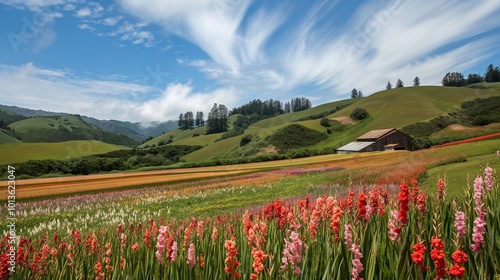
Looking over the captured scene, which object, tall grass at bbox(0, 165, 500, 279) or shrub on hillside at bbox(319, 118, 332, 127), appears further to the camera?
shrub on hillside at bbox(319, 118, 332, 127)

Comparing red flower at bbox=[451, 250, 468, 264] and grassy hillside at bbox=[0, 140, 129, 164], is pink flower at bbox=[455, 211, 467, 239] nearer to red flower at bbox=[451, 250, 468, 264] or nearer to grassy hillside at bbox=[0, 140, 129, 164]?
red flower at bbox=[451, 250, 468, 264]

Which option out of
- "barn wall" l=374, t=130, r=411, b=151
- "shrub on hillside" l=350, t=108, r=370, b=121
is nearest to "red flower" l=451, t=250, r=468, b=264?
"barn wall" l=374, t=130, r=411, b=151

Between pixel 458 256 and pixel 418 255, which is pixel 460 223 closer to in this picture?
pixel 458 256

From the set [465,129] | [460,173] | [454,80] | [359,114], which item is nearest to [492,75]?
[454,80]

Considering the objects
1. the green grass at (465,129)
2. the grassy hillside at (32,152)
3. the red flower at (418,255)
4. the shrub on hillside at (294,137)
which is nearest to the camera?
the red flower at (418,255)

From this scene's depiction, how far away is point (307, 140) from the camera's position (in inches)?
4648

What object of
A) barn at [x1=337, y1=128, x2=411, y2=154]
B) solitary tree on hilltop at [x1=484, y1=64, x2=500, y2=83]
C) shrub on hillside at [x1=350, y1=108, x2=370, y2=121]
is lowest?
barn at [x1=337, y1=128, x2=411, y2=154]

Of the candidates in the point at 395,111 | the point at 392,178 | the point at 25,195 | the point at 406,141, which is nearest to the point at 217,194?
the point at 392,178

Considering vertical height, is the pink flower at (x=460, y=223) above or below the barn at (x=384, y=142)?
below

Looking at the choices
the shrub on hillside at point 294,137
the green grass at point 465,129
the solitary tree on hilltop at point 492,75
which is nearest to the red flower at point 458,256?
the green grass at point 465,129

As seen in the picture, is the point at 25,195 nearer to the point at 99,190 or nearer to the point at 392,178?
the point at 99,190

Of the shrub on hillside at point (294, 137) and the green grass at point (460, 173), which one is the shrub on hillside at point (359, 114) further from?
the green grass at point (460, 173)

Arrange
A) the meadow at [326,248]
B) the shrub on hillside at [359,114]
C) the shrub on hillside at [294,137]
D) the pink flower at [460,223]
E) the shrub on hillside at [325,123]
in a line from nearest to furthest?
the meadow at [326,248]
the pink flower at [460,223]
the shrub on hillside at [294,137]
the shrub on hillside at [325,123]
the shrub on hillside at [359,114]

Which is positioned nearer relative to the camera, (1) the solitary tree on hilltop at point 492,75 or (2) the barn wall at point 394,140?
(2) the barn wall at point 394,140
